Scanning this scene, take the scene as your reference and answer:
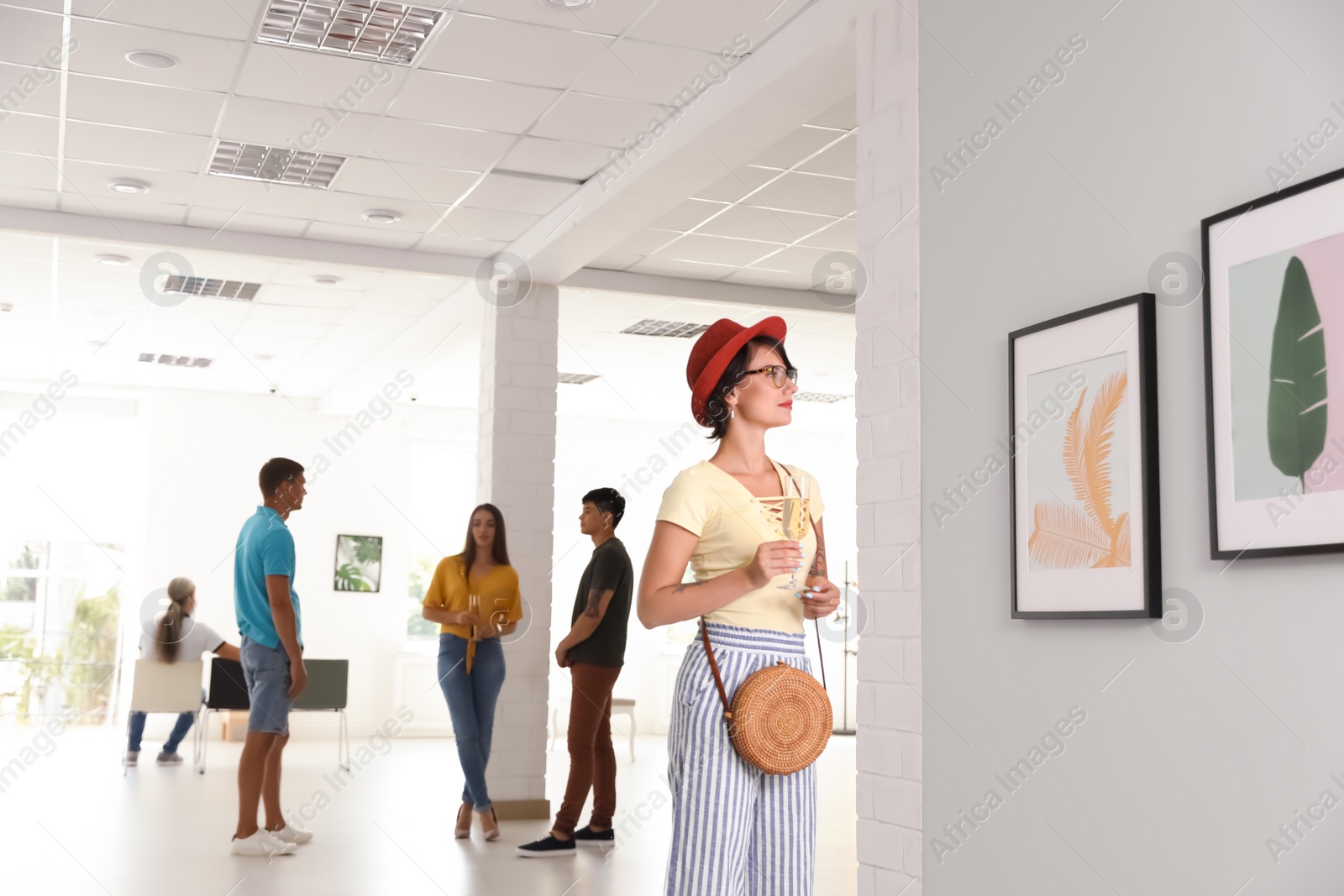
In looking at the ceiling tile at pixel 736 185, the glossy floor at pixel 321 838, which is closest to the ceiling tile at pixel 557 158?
the ceiling tile at pixel 736 185

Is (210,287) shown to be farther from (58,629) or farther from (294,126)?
(58,629)

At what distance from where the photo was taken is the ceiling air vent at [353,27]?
4.21m

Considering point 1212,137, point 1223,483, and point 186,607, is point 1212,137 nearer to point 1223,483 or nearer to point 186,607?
point 1223,483

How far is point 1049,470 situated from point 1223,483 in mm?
549

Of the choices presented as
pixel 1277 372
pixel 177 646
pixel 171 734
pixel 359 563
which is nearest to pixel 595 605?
pixel 1277 372

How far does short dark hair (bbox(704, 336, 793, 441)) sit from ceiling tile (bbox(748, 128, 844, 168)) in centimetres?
310

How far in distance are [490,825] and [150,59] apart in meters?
3.49

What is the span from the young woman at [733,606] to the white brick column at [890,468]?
1.20m

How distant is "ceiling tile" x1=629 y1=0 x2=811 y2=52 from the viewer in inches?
161

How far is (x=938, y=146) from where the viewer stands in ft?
10.9

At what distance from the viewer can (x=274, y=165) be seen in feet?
18.7

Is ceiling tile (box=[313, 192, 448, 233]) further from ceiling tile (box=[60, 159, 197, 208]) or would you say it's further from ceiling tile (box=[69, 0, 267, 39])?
ceiling tile (box=[69, 0, 267, 39])

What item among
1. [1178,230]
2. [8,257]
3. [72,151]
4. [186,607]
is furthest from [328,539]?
[1178,230]

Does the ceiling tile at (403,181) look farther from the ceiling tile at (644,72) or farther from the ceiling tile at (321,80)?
the ceiling tile at (644,72)
